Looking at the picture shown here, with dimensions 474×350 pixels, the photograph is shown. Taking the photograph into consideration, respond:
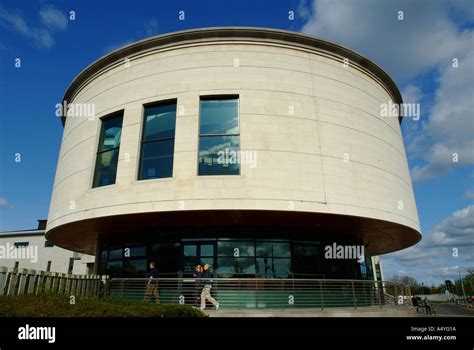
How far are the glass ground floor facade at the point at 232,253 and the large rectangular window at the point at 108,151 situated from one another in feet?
10.1

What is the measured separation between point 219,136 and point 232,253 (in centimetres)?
493

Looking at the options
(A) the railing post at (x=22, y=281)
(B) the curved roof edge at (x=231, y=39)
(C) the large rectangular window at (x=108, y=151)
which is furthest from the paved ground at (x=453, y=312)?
(A) the railing post at (x=22, y=281)

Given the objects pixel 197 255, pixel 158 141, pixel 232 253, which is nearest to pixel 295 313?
pixel 232 253

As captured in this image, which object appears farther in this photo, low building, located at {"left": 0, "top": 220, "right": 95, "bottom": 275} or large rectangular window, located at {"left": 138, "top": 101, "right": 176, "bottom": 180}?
low building, located at {"left": 0, "top": 220, "right": 95, "bottom": 275}

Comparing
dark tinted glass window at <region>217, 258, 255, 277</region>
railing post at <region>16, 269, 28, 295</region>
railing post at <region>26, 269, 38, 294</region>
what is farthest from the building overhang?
railing post at <region>16, 269, 28, 295</region>

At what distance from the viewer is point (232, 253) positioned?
15.2 metres

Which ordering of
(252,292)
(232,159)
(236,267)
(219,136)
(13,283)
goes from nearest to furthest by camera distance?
(13,283)
(252,292)
(232,159)
(219,136)
(236,267)

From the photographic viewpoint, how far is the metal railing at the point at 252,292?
43.6 feet

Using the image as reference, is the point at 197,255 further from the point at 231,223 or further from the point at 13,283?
the point at 13,283

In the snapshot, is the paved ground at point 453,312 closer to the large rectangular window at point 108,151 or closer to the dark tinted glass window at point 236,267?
the dark tinted glass window at point 236,267

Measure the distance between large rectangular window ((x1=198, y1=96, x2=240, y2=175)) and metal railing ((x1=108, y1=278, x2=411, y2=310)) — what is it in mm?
4364

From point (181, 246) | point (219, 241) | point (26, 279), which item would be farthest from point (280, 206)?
point (26, 279)

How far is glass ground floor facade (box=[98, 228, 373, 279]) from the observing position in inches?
595

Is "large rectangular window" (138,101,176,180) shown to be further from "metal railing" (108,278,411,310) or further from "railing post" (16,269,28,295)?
"railing post" (16,269,28,295)
